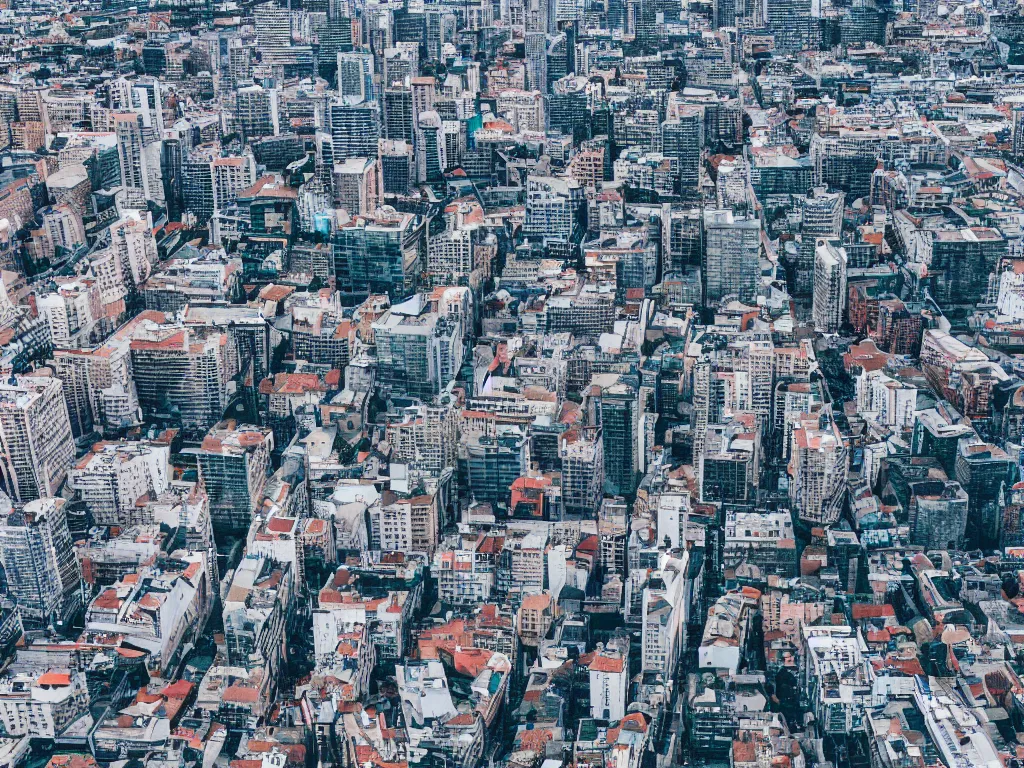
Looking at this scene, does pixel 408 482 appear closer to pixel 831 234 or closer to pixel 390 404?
pixel 390 404

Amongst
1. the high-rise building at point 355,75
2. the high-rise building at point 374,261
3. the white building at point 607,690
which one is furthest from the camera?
the high-rise building at point 355,75

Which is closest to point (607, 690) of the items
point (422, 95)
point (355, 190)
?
point (355, 190)

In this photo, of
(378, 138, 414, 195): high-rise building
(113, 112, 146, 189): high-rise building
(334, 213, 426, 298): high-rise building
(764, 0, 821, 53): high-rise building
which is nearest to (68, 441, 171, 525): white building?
(334, 213, 426, 298): high-rise building

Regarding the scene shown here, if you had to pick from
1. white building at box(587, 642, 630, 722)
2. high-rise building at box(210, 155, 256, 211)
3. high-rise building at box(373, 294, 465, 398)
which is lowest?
white building at box(587, 642, 630, 722)

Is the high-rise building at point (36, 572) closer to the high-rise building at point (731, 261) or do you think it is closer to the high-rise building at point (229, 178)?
the high-rise building at point (731, 261)

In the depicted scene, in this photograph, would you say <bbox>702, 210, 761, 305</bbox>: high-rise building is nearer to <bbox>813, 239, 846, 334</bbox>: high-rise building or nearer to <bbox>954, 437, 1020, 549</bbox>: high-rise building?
<bbox>813, 239, 846, 334</bbox>: high-rise building

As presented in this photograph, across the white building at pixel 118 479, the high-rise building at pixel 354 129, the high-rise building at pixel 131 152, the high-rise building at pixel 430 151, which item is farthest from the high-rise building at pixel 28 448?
the high-rise building at pixel 430 151
